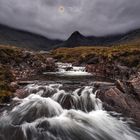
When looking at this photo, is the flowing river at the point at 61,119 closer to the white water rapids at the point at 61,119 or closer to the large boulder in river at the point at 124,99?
the white water rapids at the point at 61,119

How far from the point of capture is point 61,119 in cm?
1956

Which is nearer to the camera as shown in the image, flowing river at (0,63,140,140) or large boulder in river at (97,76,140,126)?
flowing river at (0,63,140,140)

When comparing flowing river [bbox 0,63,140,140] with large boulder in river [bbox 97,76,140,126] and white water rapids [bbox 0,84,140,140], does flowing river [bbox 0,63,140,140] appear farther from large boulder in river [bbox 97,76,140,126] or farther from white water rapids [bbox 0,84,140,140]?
large boulder in river [bbox 97,76,140,126]

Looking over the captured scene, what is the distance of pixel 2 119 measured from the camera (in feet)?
63.6

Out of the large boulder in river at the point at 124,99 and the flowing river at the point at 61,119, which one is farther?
the large boulder in river at the point at 124,99

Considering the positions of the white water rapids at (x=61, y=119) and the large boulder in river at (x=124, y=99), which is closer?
the white water rapids at (x=61, y=119)

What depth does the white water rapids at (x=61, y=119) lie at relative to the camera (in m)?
17.3

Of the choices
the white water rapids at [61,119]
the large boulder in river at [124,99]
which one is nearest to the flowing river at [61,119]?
the white water rapids at [61,119]

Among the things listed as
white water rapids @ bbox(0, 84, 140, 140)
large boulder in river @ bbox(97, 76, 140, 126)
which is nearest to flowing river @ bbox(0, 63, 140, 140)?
white water rapids @ bbox(0, 84, 140, 140)

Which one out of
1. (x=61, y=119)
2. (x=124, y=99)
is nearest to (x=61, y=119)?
(x=61, y=119)

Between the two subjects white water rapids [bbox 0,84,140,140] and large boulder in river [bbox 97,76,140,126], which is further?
large boulder in river [bbox 97,76,140,126]

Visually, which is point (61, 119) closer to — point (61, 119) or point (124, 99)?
point (61, 119)

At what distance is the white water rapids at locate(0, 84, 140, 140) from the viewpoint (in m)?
17.3

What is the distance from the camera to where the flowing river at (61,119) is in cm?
1730
